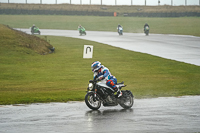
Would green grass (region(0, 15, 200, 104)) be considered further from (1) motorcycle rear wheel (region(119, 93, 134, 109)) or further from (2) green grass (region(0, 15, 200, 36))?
(2) green grass (region(0, 15, 200, 36))

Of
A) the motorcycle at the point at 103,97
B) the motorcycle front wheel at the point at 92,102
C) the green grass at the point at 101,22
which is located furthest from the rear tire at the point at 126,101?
the green grass at the point at 101,22

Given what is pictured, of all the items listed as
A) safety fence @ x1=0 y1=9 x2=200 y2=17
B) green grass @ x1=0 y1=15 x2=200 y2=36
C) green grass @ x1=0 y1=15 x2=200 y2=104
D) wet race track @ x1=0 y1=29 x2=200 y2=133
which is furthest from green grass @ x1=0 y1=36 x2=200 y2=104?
safety fence @ x1=0 y1=9 x2=200 y2=17

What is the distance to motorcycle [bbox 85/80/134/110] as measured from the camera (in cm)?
1160

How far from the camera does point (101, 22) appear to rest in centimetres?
8012

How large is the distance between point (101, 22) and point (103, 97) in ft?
226

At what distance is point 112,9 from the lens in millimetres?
89500

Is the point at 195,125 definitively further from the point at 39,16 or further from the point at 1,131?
the point at 39,16

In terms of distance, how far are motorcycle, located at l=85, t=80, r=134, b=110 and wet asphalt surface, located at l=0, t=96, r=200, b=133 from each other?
21 cm

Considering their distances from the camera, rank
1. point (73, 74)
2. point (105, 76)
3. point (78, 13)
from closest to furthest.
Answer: point (105, 76) → point (73, 74) → point (78, 13)

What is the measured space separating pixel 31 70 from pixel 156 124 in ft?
52.0

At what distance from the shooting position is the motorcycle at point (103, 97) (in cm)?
1160

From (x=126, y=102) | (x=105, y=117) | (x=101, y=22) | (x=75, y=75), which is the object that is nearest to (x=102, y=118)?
(x=105, y=117)

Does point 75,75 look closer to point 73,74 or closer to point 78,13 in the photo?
point 73,74

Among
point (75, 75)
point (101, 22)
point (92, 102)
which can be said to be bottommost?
point (75, 75)
